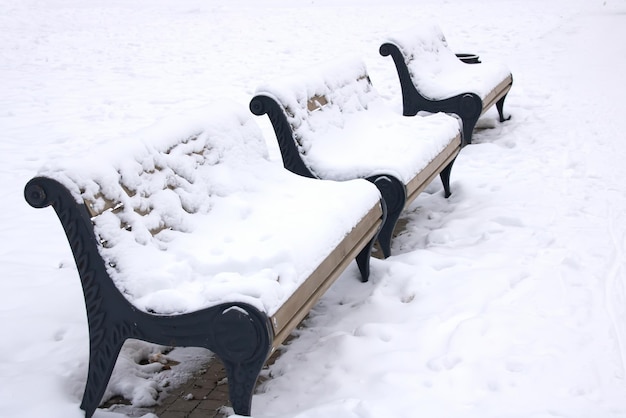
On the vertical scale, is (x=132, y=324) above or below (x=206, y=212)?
below

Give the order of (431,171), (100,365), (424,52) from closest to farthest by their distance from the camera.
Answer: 1. (100,365)
2. (431,171)
3. (424,52)

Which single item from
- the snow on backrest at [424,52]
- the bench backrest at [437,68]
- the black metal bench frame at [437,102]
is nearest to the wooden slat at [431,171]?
the black metal bench frame at [437,102]

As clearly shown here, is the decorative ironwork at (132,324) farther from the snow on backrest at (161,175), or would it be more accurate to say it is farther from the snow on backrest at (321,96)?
the snow on backrest at (321,96)

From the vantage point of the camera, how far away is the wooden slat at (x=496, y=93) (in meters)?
6.78

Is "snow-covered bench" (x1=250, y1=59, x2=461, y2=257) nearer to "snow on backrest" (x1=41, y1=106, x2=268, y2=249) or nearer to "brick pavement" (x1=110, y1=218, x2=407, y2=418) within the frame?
"snow on backrest" (x1=41, y1=106, x2=268, y2=249)

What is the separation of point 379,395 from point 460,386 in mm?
355

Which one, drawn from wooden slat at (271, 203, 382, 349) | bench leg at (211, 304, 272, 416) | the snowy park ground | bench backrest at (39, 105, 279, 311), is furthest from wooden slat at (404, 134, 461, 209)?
bench leg at (211, 304, 272, 416)

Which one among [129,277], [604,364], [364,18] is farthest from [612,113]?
[364,18]

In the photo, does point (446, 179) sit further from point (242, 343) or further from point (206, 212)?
point (242, 343)

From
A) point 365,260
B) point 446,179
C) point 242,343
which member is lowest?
point 446,179

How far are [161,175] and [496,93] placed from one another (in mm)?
4867

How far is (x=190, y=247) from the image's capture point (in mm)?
3121

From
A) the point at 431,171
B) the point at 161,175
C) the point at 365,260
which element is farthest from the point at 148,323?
the point at 431,171

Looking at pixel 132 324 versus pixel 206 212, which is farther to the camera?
pixel 206 212
